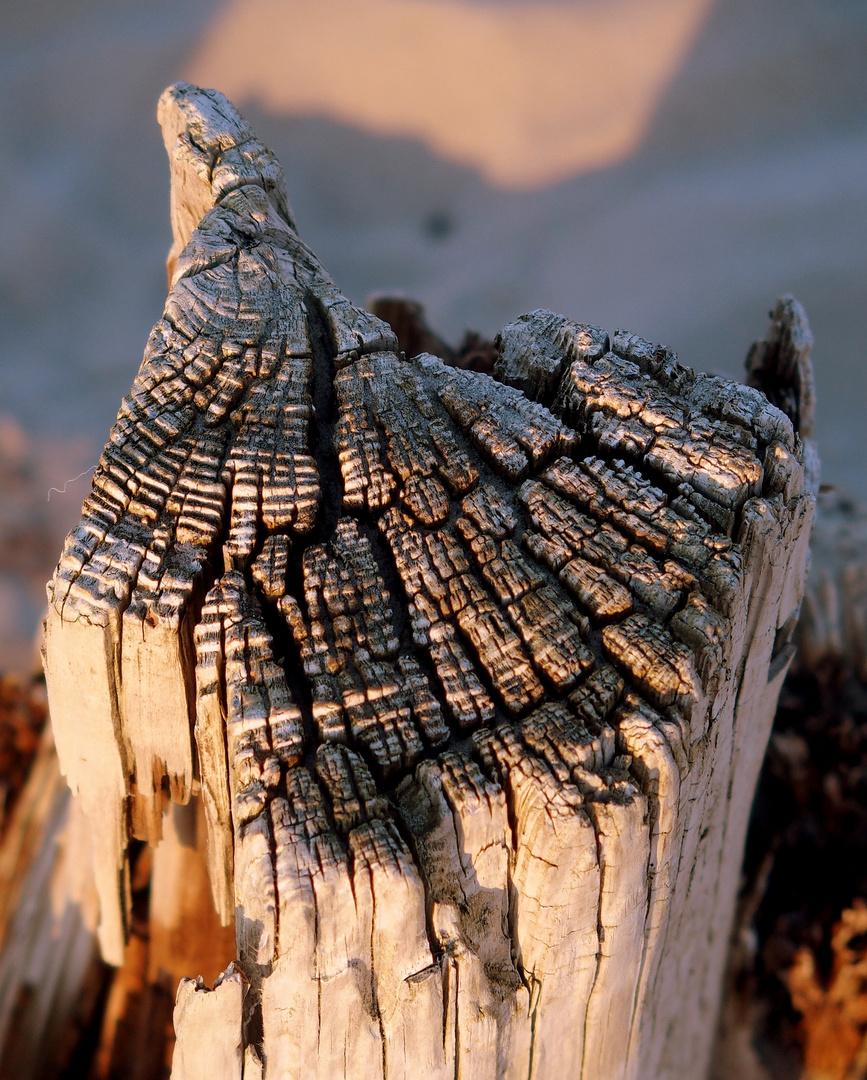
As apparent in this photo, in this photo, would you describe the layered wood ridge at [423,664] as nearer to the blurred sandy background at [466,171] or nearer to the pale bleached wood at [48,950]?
the pale bleached wood at [48,950]

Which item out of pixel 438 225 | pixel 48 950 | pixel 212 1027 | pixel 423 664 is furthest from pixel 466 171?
pixel 212 1027

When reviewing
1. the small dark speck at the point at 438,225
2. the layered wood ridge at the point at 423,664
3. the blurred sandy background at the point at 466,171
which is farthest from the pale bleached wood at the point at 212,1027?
the small dark speck at the point at 438,225

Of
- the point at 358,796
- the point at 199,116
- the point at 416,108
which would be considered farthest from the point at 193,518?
the point at 416,108

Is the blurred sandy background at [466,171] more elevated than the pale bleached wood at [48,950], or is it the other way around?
the blurred sandy background at [466,171]

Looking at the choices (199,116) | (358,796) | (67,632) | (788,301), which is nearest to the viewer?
(358,796)

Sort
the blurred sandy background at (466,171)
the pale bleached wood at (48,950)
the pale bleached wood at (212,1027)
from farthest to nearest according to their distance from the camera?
the blurred sandy background at (466,171), the pale bleached wood at (48,950), the pale bleached wood at (212,1027)

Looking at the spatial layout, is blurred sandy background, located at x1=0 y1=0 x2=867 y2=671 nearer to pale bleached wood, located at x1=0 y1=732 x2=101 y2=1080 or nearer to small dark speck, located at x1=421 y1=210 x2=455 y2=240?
small dark speck, located at x1=421 y1=210 x2=455 y2=240

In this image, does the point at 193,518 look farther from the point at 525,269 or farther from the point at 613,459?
the point at 525,269
